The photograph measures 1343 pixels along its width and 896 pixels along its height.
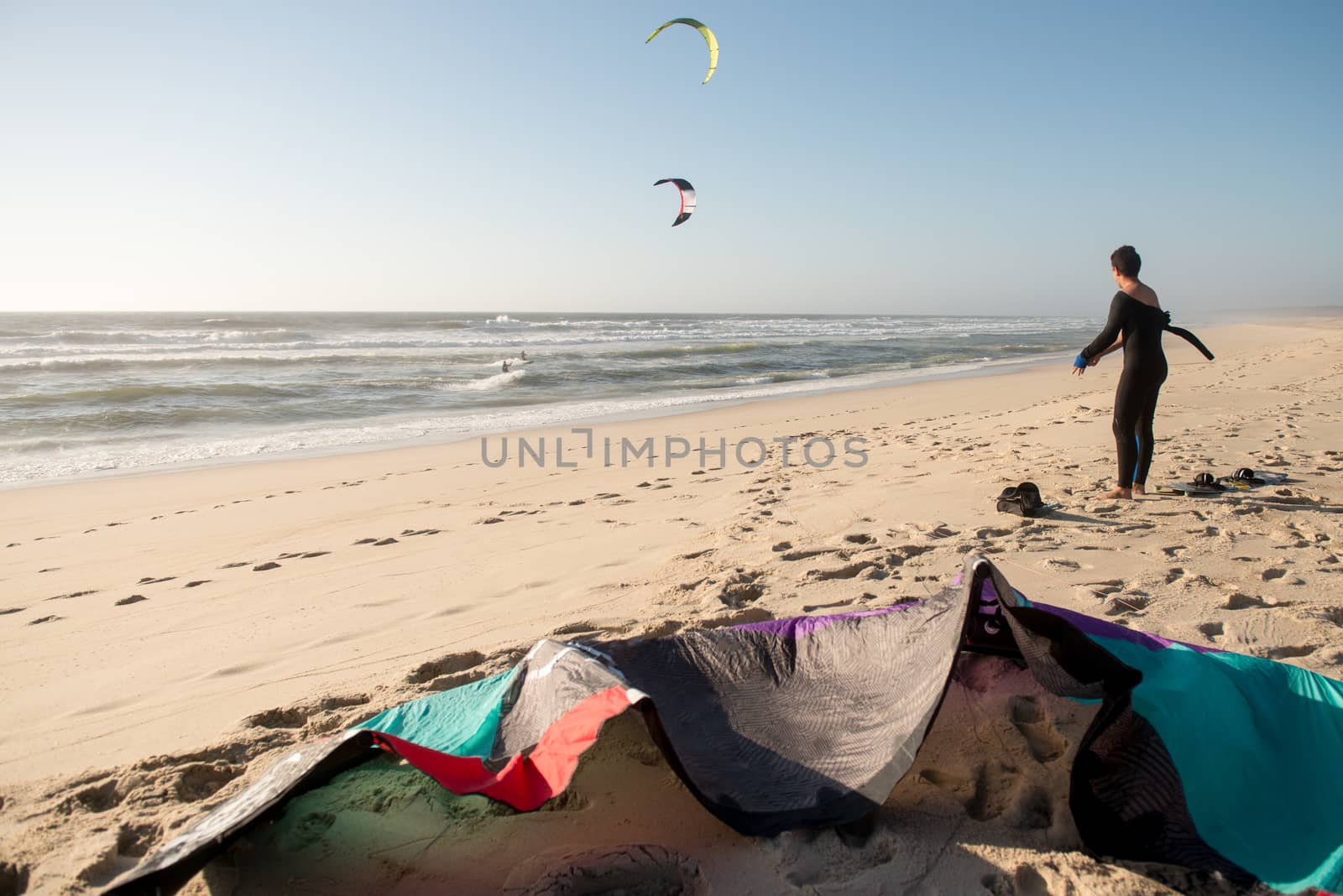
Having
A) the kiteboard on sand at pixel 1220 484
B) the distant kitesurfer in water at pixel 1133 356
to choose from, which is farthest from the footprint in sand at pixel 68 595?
the kiteboard on sand at pixel 1220 484

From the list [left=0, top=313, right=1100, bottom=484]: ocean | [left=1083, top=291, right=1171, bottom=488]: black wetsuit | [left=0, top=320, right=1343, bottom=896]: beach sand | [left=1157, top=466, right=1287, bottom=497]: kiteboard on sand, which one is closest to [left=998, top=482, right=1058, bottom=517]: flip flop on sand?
[left=0, top=320, right=1343, bottom=896]: beach sand

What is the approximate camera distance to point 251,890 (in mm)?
1759

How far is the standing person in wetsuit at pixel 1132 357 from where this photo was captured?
4832 mm

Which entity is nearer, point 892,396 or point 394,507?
point 394,507

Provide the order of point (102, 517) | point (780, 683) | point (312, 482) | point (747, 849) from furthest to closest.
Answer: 1. point (312, 482)
2. point (102, 517)
3. point (780, 683)
4. point (747, 849)

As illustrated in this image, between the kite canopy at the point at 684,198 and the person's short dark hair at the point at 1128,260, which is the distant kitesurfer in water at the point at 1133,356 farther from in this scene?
the kite canopy at the point at 684,198

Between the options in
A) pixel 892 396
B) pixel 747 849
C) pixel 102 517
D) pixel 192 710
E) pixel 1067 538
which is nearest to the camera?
pixel 747 849

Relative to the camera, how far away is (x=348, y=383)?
1614cm

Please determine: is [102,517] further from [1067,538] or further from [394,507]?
[1067,538]

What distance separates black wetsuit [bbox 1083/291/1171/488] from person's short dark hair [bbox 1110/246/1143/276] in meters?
0.15

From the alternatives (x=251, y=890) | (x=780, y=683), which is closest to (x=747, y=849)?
(x=780, y=683)

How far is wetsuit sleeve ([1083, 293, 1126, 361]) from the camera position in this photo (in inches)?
192

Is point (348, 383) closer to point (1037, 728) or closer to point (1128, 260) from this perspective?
point (1128, 260)

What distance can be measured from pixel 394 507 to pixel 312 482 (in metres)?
1.76
